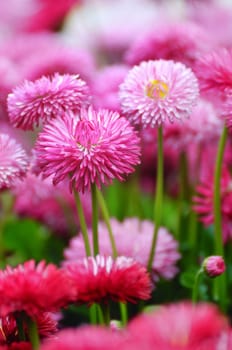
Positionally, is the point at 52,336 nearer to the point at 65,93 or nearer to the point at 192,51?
the point at 65,93

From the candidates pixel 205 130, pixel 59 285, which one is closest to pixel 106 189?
pixel 205 130

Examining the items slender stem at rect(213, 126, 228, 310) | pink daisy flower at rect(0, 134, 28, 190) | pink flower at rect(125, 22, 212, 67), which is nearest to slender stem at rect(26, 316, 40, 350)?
pink daisy flower at rect(0, 134, 28, 190)

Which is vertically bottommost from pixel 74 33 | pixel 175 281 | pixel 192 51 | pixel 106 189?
pixel 175 281

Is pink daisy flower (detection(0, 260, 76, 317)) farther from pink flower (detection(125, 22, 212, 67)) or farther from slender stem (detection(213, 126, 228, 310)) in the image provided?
pink flower (detection(125, 22, 212, 67))

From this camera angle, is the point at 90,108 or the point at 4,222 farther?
the point at 4,222

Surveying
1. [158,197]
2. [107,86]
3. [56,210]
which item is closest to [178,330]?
[158,197]

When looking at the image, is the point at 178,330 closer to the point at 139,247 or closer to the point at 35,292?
the point at 35,292
